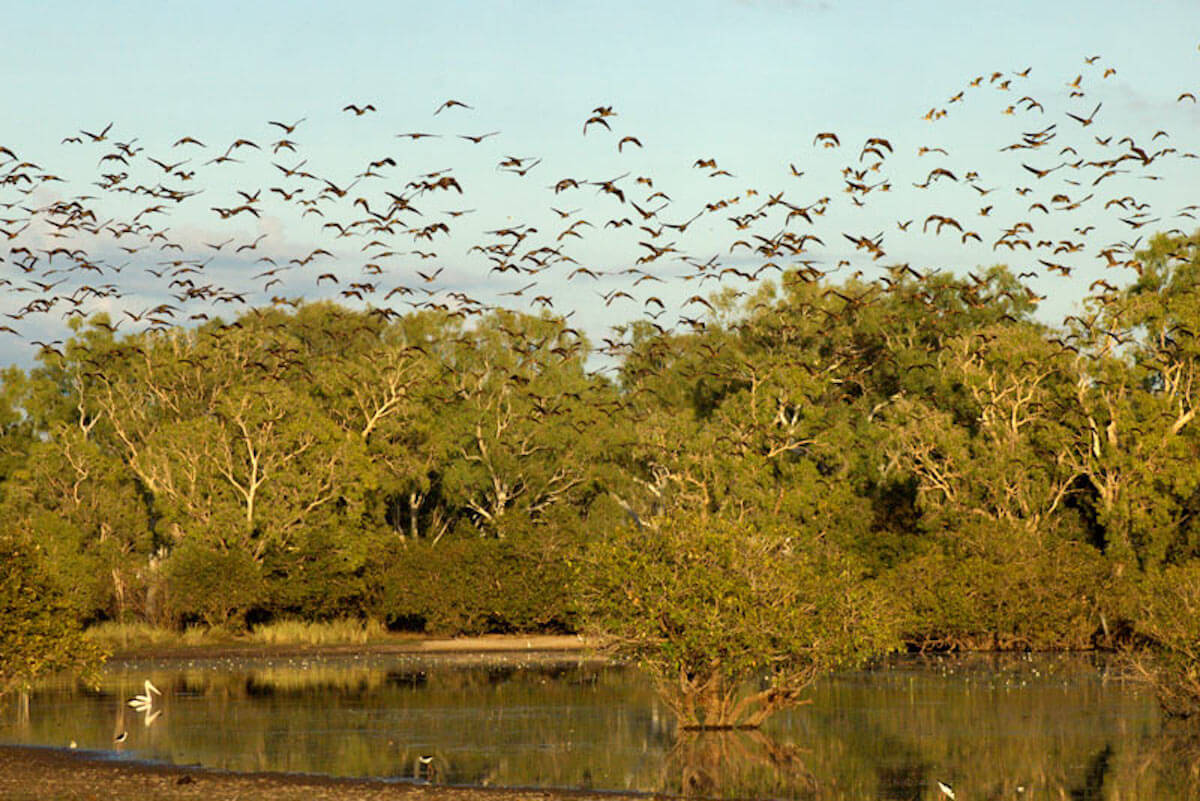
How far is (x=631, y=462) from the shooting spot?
93.9 metres

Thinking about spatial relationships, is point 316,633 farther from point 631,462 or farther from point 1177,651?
point 1177,651

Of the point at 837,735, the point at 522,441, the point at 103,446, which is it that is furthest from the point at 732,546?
the point at 103,446

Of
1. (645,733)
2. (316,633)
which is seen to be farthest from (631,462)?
(645,733)

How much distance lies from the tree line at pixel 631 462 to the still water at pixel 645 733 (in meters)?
8.50

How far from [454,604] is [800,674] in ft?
147

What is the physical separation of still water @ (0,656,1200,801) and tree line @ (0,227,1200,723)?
850 cm

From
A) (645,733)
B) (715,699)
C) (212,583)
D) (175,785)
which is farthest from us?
(212,583)

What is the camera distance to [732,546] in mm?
32875

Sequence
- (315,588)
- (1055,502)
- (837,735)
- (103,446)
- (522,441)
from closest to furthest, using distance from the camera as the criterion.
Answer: (837,735), (1055,502), (315,588), (522,441), (103,446)

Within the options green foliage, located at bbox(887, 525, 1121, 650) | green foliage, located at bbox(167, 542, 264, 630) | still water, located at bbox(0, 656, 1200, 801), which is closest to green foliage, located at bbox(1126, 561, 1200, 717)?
Answer: still water, located at bbox(0, 656, 1200, 801)

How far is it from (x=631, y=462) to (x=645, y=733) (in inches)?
2282

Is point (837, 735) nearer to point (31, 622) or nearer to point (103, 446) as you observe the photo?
point (31, 622)

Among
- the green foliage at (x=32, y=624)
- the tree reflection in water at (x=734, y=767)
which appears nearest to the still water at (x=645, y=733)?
the tree reflection in water at (x=734, y=767)

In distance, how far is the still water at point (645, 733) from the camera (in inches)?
1117
